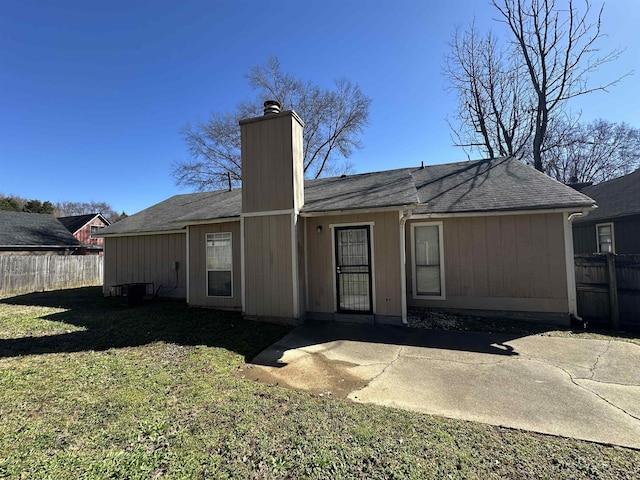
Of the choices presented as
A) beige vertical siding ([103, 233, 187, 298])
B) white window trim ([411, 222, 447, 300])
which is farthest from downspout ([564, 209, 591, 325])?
beige vertical siding ([103, 233, 187, 298])

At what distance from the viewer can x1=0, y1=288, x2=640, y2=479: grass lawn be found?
2150mm

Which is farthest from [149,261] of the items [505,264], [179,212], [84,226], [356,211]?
[84,226]

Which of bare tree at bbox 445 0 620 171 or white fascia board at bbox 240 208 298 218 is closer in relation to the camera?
white fascia board at bbox 240 208 298 218

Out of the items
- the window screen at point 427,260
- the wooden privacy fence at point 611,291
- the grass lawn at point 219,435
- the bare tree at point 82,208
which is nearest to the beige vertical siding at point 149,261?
the grass lawn at point 219,435

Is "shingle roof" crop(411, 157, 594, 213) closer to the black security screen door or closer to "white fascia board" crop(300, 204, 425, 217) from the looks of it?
"white fascia board" crop(300, 204, 425, 217)

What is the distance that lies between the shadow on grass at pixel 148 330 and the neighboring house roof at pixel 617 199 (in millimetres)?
11846

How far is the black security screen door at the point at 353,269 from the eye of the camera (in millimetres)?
6434

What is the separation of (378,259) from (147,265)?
8344 mm

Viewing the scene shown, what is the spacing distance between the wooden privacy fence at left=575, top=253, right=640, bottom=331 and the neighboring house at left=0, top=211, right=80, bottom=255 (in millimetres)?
25617

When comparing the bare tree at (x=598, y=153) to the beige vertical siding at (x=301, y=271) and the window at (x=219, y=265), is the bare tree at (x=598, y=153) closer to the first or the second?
the beige vertical siding at (x=301, y=271)

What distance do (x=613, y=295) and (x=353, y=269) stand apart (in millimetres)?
5733

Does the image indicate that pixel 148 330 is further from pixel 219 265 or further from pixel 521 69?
pixel 521 69

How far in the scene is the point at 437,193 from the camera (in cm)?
825

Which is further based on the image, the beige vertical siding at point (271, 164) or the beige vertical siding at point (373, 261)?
the beige vertical siding at point (271, 164)
